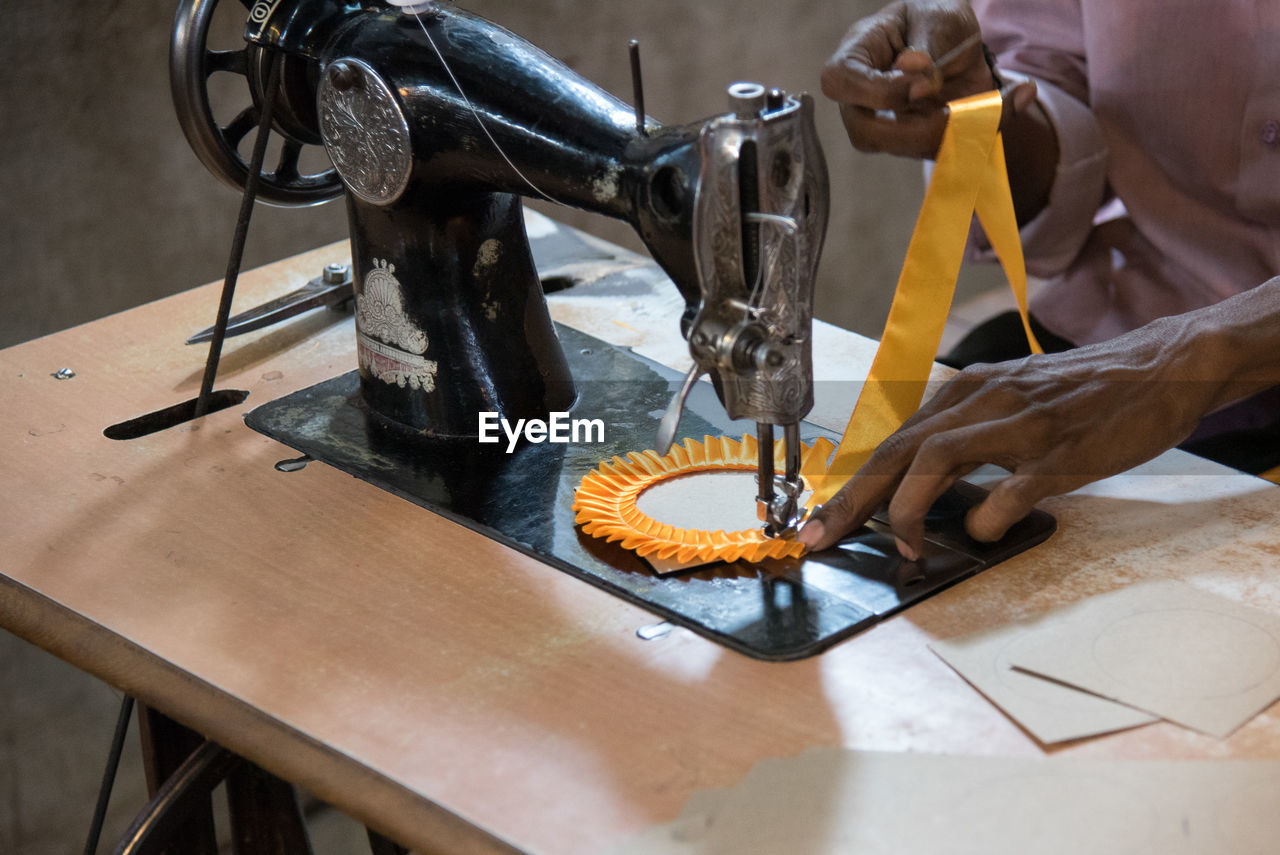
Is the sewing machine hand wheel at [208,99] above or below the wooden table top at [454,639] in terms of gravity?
above

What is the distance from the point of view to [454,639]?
38.1 inches

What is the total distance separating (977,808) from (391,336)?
2.42 ft

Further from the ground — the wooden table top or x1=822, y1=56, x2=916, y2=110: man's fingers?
x1=822, y1=56, x2=916, y2=110: man's fingers

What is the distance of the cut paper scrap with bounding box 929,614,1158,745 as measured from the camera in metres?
0.84

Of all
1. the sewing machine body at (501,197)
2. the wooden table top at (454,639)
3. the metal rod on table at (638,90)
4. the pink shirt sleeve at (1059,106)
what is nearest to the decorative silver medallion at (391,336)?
the sewing machine body at (501,197)

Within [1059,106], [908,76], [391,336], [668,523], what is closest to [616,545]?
[668,523]

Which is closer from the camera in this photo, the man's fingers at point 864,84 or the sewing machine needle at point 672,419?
the sewing machine needle at point 672,419

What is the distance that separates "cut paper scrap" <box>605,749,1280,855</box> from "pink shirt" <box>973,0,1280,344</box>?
1025mm

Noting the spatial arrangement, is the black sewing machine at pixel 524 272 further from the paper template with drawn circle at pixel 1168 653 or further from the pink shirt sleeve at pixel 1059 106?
the pink shirt sleeve at pixel 1059 106

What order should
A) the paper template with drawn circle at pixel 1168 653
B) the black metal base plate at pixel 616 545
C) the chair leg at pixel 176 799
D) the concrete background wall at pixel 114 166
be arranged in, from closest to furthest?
the paper template with drawn circle at pixel 1168 653
the black metal base plate at pixel 616 545
the chair leg at pixel 176 799
the concrete background wall at pixel 114 166

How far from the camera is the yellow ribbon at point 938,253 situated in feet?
4.07

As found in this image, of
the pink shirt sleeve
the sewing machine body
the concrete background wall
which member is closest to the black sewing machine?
the sewing machine body

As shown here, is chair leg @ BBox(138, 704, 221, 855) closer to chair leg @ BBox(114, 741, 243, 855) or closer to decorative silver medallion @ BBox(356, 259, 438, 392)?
chair leg @ BBox(114, 741, 243, 855)

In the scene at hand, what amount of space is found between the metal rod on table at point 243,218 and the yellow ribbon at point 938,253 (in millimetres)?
623
